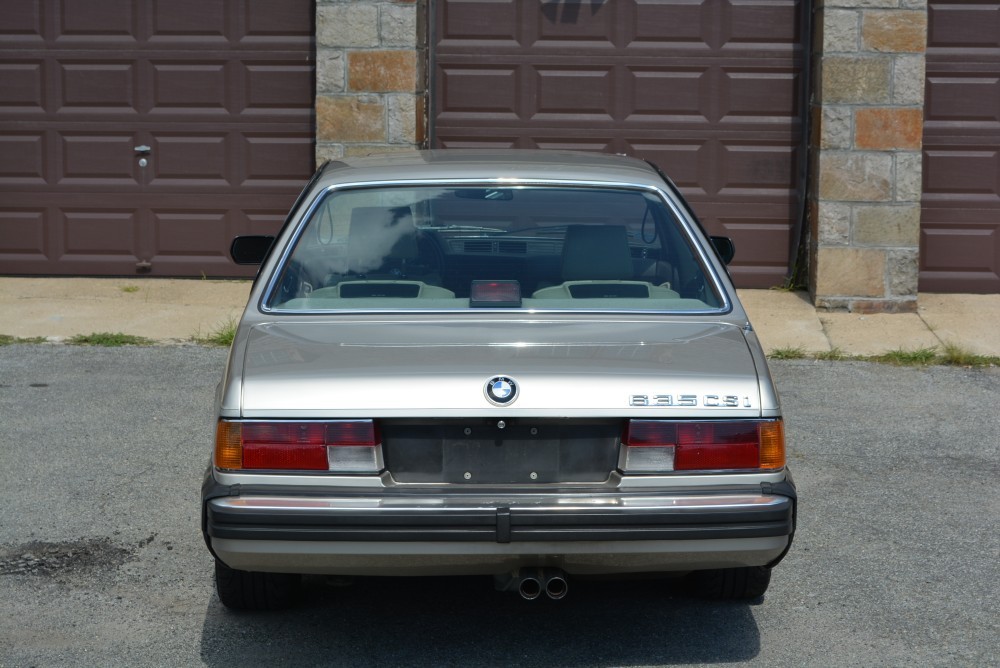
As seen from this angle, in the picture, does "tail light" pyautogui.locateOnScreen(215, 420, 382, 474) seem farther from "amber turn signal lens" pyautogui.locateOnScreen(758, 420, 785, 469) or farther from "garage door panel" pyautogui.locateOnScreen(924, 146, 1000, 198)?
"garage door panel" pyautogui.locateOnScreen(924, 146, 1000, 198)

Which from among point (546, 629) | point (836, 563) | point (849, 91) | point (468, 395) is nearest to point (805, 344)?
point (849, 91)

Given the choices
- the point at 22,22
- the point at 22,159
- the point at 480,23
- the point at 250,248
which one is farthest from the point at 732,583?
the point at 22,22

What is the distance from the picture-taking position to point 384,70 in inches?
415

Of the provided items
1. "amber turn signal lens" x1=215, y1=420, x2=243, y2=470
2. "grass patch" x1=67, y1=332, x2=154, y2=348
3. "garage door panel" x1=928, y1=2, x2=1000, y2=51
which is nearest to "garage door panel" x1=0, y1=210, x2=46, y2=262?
"grass patch" x1=67, y1=332, x2=154, y2=348

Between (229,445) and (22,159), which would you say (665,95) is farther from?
(229,445)

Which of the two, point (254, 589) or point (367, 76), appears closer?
point (254, 589)

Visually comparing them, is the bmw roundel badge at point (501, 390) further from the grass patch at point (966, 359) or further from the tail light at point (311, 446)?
the grass patch at point (966, 359)

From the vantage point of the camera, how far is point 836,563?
5.33 meters

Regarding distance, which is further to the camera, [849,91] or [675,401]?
[849,91]

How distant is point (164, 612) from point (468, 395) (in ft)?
4.98

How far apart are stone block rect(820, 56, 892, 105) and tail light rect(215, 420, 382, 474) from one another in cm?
718

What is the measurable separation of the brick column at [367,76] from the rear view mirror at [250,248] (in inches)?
Answer: 190

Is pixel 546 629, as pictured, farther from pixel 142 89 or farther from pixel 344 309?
pixel 142 89

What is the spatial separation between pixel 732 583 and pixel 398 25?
6645mm
